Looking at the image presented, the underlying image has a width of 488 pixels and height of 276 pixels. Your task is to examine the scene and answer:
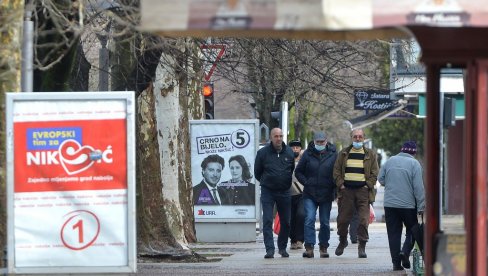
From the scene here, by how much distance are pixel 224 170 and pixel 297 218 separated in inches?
90.3

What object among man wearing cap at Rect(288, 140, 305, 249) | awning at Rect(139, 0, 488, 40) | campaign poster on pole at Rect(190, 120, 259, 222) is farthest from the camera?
campaign poster on pole at Rect(190, 120, 259, 222)

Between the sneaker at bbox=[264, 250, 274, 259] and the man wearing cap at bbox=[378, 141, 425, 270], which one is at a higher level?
the man wearing cap at bbox=[378, 141, 425, 270]

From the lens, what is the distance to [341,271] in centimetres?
1509

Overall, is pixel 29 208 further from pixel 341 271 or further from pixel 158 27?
pixel 341 271

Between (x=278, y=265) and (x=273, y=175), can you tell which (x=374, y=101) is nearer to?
(x=273, y=175)

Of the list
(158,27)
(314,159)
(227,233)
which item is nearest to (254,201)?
(227,233)

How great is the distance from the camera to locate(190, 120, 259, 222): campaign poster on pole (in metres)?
21.1

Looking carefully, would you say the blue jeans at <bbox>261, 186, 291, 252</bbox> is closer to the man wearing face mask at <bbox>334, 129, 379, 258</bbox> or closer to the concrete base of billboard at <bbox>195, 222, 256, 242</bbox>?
the man wearing face mask at <bbox>334, 129, 379, 258</bbox>

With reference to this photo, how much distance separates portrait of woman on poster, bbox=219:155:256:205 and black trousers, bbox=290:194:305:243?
181 centimetres

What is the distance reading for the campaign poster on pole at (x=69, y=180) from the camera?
30.1ft

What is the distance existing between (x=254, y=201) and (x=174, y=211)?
1940 mm

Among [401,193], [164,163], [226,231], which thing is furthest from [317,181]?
[226,231]

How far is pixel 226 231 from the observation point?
2191 centimetres

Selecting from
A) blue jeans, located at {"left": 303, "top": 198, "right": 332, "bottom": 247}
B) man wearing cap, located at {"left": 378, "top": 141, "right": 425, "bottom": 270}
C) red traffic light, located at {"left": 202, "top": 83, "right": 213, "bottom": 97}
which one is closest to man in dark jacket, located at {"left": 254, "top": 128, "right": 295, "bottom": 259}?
blue jeans, located at {"left": 303, "top": 198, "right": 332, "bottom": 247}
